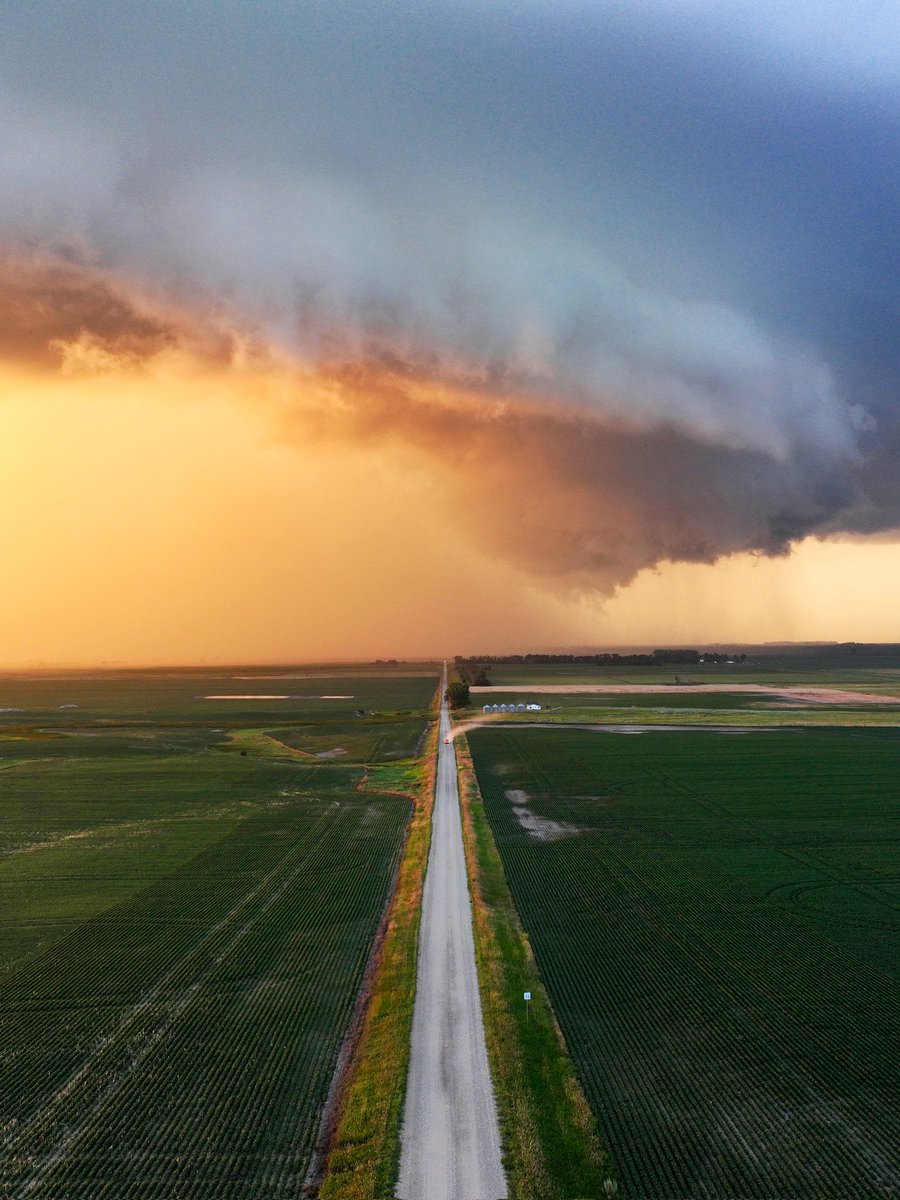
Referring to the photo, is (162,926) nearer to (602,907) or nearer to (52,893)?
(52,893)

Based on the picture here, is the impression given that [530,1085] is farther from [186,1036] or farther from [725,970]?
[186,1036]

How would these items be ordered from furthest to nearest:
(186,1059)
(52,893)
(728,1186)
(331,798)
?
1. (331,798)
2. (52,893)
3. (186,1059)
4. (728,1186)

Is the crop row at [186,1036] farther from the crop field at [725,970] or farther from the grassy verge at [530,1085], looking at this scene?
the crop field at [725,970]

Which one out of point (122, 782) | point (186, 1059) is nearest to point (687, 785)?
point (186, 1059)

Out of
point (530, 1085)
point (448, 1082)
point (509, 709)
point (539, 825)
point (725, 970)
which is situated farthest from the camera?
point (509, 709)

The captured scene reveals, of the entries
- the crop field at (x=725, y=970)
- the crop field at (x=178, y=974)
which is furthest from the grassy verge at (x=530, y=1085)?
the crop field at (x=178, y=974)

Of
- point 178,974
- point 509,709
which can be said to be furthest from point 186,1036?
point 509,709
